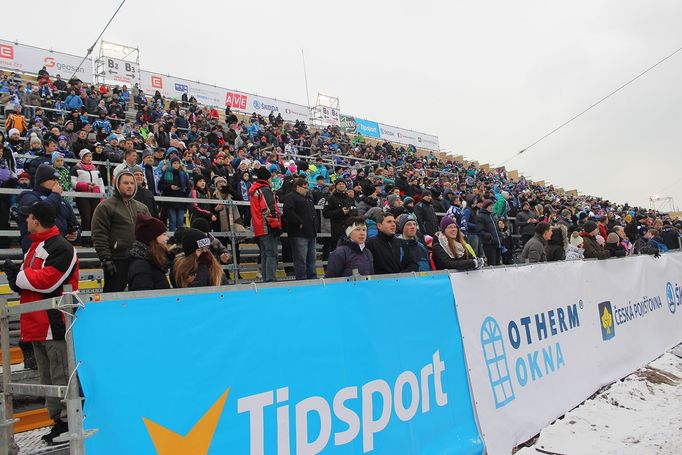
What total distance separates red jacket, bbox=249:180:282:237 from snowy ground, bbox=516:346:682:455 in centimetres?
408

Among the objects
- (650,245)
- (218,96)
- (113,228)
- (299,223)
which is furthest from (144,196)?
(218,96)

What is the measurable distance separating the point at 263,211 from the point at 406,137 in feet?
113

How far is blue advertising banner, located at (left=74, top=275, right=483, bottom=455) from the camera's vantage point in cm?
205

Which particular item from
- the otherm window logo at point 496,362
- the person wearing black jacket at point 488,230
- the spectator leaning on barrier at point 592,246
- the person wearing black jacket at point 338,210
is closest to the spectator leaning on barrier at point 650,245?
the spectator leaning on barrier at point 592,246

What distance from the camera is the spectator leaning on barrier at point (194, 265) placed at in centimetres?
340

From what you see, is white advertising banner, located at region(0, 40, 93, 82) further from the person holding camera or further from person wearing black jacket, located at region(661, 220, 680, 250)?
person wearing black jacket, located at region(661, 220, 680, 250)

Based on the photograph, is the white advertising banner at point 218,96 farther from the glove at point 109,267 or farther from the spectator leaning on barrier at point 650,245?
the glove at point 109,267

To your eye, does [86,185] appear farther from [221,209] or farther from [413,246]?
[413,246]

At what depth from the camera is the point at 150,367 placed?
7.04ft

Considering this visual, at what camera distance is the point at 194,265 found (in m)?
3.43

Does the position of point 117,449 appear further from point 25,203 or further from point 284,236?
point 284,236

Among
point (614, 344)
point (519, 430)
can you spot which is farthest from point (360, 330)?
point (614, 344)

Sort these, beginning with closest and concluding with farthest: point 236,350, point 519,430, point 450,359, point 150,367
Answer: point 150,367, point 236,350, point 450,359, point 519,430

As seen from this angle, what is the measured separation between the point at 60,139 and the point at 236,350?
30.0ft
